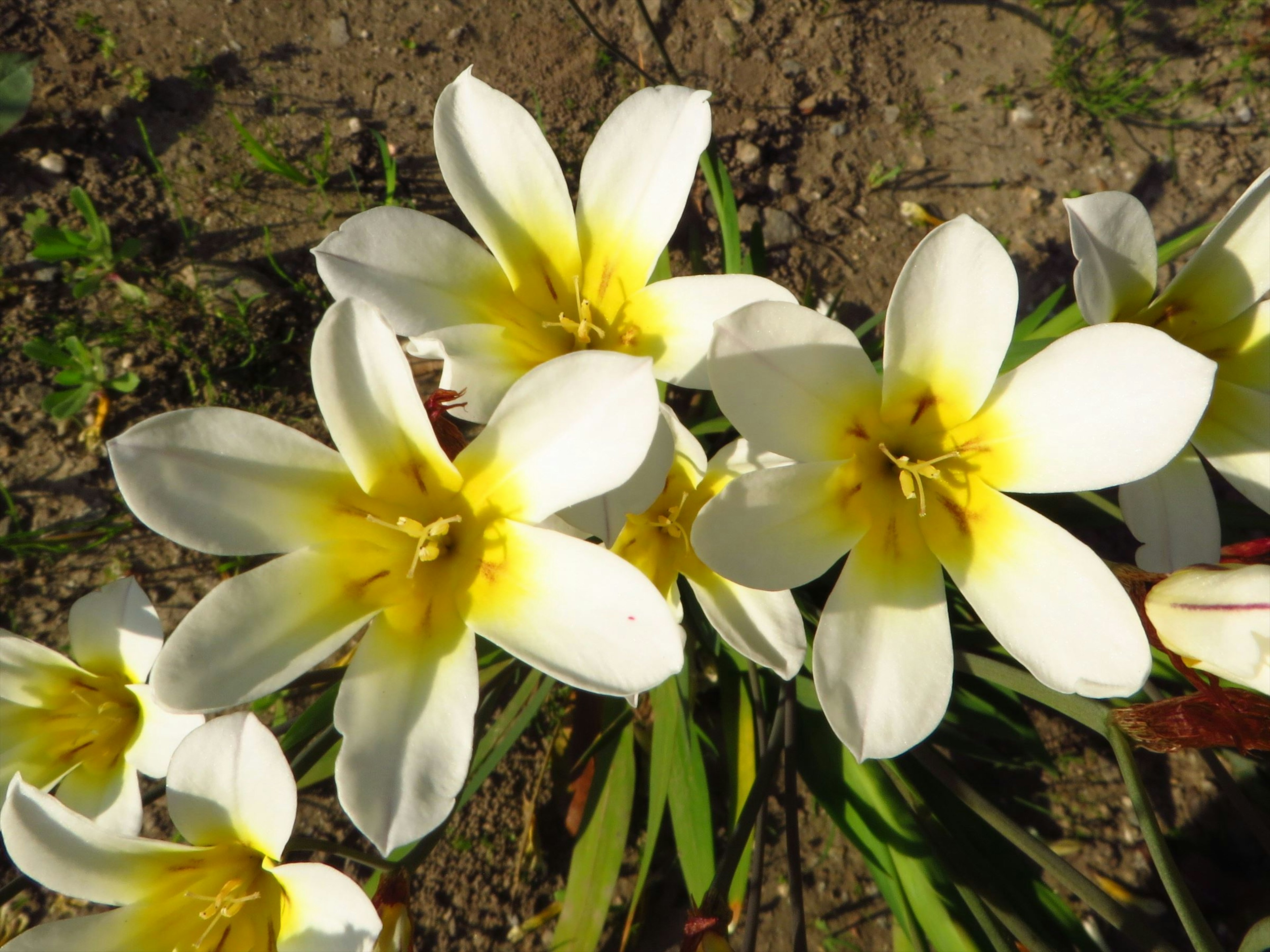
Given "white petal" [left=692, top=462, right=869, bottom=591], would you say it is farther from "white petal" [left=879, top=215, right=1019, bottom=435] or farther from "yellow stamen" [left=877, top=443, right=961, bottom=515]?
"white petal" [left=879, top=215, right=1019, bottom=435]

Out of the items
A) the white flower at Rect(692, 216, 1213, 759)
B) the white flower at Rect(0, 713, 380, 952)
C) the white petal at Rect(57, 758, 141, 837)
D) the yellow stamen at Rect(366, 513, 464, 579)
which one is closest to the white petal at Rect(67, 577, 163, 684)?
the white petal at Rect(57, 758, 141, 837)

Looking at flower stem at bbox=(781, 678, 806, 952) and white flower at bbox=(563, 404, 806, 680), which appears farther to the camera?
flower stem at bbox=(781, 678, 806, 952)

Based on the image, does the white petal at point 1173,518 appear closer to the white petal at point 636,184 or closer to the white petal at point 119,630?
the white petal at point 636,184

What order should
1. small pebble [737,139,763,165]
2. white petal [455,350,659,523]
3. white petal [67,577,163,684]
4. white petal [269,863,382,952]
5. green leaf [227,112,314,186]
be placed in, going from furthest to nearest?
small pebble [737,139,763,165]
green leaf [227,112,314,186]
white petal [67,577,163,684]
white petal [269,863,382,952]
white petal [455,350,659,523]

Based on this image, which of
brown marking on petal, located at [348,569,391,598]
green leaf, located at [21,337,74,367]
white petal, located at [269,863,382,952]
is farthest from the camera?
green leaf, located at [21,337,74,367]

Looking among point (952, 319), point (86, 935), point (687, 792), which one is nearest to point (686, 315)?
point (952, 319)

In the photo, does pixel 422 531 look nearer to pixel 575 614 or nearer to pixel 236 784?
pixel 575 614

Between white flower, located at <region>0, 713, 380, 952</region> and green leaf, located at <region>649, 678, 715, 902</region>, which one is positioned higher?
white flower, located at <region>0, 713, 380, 952</region>
